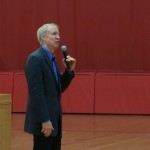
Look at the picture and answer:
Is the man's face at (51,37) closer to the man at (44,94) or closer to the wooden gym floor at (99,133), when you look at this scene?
the man at (44,94)

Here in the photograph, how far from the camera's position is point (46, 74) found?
3.70 m

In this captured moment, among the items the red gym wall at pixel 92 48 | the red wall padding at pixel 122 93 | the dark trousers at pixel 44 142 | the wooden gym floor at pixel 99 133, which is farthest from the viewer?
the red gym wall at pixel 92 48

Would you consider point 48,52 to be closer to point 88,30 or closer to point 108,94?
point 108,94

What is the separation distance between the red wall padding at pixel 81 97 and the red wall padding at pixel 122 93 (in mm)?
136

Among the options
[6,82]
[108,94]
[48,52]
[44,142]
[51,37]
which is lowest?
[108,94]

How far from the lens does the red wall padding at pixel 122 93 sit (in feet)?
35.3

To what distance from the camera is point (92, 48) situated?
11.5 m

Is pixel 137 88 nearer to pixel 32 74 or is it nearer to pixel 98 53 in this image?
pixel 98 53

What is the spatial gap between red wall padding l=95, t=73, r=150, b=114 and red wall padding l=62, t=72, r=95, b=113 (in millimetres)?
136

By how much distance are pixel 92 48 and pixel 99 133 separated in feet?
13.0

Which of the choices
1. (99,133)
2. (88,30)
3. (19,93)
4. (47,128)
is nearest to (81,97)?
(19,93)

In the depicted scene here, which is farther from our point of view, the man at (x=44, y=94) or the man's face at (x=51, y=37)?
the man's face at (x=51, y=37)

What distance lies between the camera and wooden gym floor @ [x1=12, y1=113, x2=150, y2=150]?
669cm

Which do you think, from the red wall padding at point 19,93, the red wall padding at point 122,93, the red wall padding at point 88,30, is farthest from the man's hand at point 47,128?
the red wall padding at point 88,30
